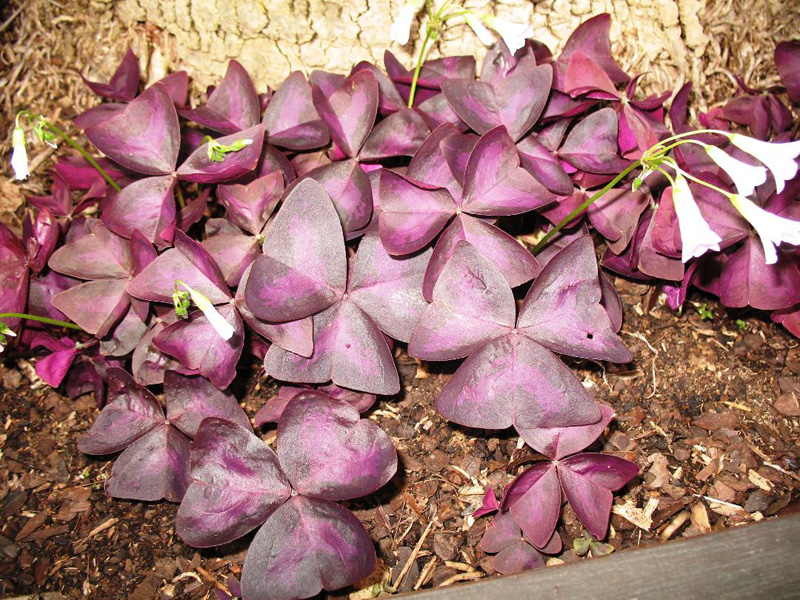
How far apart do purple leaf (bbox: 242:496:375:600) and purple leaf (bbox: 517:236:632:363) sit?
0.56m

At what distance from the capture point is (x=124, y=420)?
1471mm

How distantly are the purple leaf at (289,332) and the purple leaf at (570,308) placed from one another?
1.52 feet

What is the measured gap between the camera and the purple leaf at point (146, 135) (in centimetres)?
159

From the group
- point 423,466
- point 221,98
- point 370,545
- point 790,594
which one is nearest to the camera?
point 790,594

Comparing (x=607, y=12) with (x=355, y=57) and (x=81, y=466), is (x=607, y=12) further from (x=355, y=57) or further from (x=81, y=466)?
(x=81, y=466)

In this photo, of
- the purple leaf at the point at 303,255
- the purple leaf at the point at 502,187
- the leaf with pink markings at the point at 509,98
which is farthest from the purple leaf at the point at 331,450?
the leaf with pink markings at the point at 509,98

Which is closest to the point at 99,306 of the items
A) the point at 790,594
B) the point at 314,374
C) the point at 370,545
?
the point at 314,374

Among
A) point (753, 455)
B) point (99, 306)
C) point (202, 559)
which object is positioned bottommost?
point (202, 559)

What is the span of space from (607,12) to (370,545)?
1.57 meters

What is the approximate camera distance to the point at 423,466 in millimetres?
1499

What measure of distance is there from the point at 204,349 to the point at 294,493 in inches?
15.2

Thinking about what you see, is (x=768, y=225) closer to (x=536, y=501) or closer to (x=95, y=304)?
(x=536, y=501)

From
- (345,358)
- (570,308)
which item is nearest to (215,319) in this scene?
(345,358)

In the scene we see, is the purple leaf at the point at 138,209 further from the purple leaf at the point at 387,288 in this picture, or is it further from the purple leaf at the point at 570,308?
the purple leaf at the point at 570,308
